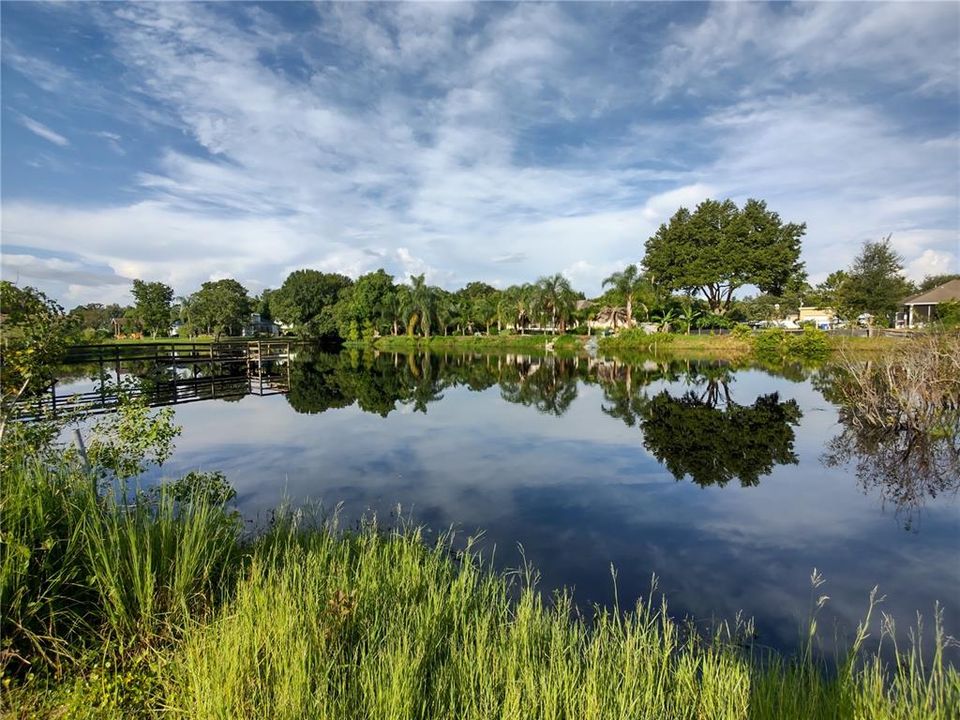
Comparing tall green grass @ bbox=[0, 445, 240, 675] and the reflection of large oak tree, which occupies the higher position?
tall green grass @ bbox=[0, 445, 240, 675]

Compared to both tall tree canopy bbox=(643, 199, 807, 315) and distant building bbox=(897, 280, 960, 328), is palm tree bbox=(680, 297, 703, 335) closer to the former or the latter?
tall tree canopy bbox=(643, 199, 807, 315)

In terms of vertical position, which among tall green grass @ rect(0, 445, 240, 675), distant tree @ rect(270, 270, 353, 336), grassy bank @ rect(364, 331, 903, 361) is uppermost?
distant tree @ rect(270, 270, 353, 336)

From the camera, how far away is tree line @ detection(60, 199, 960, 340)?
5641cm

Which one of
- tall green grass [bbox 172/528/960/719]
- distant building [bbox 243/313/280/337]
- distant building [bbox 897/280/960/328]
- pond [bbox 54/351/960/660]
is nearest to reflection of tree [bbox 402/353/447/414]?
pond [bbox 54/351/960/660]

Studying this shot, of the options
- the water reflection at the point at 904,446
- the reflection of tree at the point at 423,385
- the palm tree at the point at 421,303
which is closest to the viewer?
the water reflection at the point at 904,446

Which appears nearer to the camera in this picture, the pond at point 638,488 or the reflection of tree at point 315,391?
the pond at point 638,488

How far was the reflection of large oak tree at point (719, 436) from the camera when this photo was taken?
13812 millimetres

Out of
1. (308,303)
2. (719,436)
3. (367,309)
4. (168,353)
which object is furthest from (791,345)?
(308,303)

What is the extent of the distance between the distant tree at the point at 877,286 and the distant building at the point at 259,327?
83.5 meters

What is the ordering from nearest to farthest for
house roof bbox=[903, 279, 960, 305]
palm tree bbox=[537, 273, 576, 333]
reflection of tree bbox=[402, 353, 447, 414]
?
reflection of tree bbox=[402, 353, 447, 414] < house roof bbox=[903, 279, 960, 305] < palm tree bbox=[537, 273, 576, 333]

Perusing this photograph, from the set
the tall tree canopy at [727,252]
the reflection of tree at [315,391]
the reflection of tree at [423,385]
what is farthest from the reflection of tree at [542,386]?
the tall tree canopy at [727,252]

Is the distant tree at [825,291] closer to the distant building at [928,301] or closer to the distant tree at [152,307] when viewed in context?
the distant building at [928,301]

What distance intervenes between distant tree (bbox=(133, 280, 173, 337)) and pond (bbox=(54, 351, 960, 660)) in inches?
2918

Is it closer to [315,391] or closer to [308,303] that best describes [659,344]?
[315,391]
